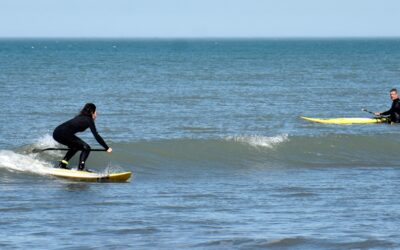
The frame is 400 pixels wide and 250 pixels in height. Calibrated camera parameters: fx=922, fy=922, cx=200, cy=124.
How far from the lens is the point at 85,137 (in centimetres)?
2523

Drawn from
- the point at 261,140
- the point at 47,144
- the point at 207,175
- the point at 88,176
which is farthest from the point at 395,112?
the point at 88,176

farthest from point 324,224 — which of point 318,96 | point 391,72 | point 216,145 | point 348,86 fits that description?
point 391,72

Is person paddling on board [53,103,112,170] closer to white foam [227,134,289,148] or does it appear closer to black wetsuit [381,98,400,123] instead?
white foam [227,134,289,148]

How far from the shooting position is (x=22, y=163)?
1944 cm

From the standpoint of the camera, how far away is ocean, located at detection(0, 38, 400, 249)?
42.4 ft

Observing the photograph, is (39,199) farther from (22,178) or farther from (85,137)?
(85,137)

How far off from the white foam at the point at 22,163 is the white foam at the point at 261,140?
19.9ft

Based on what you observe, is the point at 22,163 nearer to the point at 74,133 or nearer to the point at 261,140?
the point at 74,133

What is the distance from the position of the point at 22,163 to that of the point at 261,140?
7.25 m

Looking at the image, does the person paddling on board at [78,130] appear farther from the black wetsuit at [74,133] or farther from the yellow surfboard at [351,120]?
the yellow surfboard at [351,120]

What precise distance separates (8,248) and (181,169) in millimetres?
9017

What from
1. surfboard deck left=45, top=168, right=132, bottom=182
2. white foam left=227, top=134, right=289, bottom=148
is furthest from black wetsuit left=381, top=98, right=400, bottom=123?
surfboard deck left=45, top=168, right=132, bottom=182

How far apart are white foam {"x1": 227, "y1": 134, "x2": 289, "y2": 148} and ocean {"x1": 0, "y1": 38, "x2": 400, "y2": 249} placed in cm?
5

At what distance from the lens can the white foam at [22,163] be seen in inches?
739
